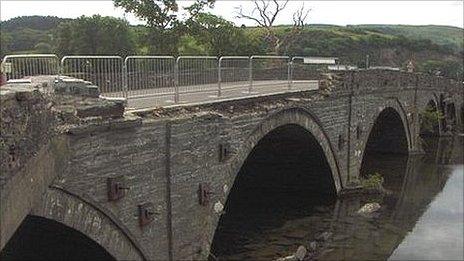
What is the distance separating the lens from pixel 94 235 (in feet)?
30.2

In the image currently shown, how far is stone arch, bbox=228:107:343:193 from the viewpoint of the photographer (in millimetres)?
14141

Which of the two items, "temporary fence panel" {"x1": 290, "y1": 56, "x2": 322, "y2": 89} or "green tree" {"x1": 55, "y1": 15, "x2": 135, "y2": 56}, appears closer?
"temporary fence panel" {"x1": 290, "y1": 56, "x2": 322, "y2": 89}

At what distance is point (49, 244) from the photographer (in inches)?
391

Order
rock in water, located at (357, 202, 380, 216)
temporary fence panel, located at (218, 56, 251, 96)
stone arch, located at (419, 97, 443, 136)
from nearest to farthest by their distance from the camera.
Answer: temporary fence panel, located at (218, 56, 251, 96)
rock in water, located at (357, 202, 380, 216)
stone arch, located at (419, 97, 443, 136)

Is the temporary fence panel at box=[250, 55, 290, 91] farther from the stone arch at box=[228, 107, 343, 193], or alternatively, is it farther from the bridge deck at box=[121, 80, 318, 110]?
the stone arch at box=[228, 107, 343, 193]

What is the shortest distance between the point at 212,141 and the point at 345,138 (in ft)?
36.1

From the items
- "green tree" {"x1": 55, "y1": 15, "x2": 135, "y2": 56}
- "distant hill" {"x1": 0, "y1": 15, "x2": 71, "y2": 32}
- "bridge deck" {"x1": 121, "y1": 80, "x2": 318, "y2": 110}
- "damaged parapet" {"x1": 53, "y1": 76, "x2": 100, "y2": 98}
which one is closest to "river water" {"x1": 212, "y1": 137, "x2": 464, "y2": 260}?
"bridge deck" {"x1": 121, "y1": 80, "x2": 318, "y2": 110}

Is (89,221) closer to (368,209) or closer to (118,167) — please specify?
(118,167)

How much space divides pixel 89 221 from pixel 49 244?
1.43m

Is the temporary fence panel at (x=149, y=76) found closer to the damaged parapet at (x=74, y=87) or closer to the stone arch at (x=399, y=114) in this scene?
the damaged parapet at (x=74, y=87)

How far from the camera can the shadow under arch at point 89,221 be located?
8.06 m

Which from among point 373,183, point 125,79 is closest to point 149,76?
point 125,79

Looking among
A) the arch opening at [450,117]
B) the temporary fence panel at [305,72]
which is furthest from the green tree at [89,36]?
the arch opening at [450,117]

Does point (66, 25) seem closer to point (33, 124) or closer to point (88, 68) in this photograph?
point (88, 68)
